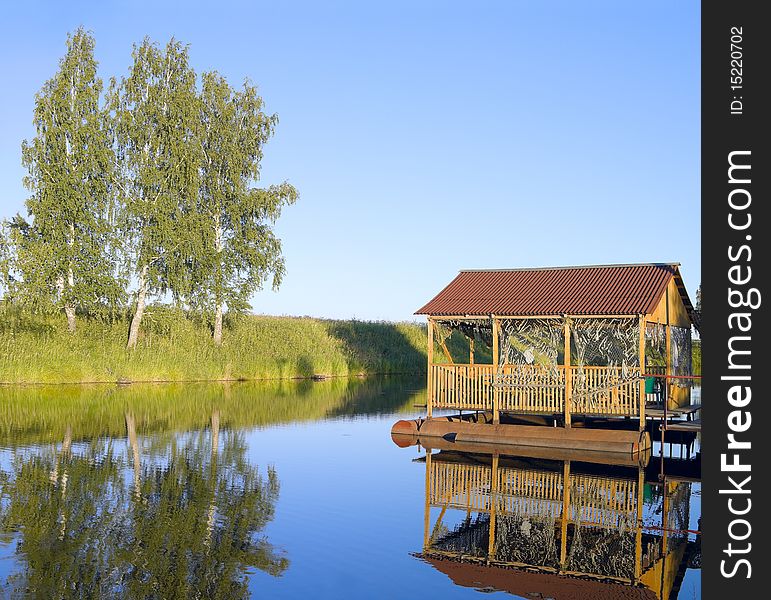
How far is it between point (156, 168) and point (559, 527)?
3670 centimetres

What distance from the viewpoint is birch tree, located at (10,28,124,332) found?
4466 cm

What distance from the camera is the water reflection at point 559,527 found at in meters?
12.1

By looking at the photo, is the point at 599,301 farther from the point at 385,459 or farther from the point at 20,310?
the point at 20,310


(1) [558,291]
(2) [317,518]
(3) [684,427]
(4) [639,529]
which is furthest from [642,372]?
(2) [317,518]

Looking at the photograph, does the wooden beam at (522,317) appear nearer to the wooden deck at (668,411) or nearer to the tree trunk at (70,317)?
the wooden deck at (668,411)

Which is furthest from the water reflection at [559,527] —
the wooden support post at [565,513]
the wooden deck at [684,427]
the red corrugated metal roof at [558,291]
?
the red corrugated metal roof at [558,291]

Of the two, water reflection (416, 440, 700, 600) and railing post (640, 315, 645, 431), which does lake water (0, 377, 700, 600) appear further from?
railing post (640, 315, 645, 431)

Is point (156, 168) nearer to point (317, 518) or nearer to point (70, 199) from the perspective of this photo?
point (70, 199)

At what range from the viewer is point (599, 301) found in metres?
25.0

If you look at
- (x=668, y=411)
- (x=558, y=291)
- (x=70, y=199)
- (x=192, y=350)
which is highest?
(x=70, y=199)

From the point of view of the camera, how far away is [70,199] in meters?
45.0

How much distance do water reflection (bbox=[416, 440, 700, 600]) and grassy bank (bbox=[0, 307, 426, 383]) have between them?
2654cm

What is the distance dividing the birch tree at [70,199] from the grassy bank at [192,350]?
2128mm
